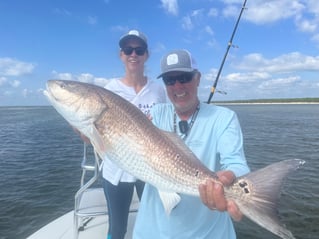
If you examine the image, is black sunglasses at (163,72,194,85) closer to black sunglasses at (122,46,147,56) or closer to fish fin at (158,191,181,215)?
fish fin at (158,191,181,215)

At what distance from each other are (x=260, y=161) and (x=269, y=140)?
326 inches

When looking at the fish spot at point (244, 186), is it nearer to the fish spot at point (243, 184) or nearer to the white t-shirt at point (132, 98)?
the fish spot at point (243, 184)

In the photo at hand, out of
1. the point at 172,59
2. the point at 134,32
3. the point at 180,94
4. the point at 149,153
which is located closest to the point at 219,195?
the point at 149,153

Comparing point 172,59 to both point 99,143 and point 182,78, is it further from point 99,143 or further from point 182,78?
point 99,143

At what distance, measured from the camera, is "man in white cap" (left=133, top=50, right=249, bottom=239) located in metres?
2.52

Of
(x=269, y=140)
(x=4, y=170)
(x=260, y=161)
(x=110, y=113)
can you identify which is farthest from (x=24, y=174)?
(x=269, y=140)

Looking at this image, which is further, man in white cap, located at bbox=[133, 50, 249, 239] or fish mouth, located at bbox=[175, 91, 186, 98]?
fish mouth, located at bbox=[175, 91, 186, 98]

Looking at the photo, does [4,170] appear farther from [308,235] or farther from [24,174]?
[308,235]

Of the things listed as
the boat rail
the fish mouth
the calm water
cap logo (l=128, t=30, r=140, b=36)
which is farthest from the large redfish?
the calm water

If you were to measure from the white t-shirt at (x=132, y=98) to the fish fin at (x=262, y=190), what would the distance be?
1.87 meters

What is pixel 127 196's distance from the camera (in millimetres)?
3953

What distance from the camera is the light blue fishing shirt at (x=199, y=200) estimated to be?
8.30ft

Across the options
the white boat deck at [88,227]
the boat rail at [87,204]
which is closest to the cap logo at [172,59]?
the boat rail at [87,204]

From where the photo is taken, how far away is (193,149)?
8.87 feet
